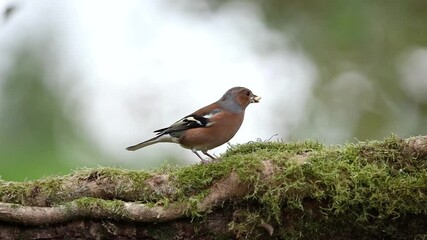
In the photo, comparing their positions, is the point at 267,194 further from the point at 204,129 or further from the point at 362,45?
the point at 362,45

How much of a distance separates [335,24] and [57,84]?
154 centimetres

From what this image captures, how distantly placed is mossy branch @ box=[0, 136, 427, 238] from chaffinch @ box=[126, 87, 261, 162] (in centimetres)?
106

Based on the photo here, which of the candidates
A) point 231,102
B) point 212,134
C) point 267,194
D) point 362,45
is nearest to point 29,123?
point 212,134

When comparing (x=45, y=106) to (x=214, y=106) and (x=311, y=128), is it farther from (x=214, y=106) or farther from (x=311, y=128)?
(x=311, y=128)

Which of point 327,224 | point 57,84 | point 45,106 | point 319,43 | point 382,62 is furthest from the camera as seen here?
point 382,62

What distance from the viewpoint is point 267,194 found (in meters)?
2.54

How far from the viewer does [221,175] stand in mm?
2650

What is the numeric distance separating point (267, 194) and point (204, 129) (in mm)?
1297

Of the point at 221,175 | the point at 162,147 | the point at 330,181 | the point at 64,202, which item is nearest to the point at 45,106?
the point at 162,147

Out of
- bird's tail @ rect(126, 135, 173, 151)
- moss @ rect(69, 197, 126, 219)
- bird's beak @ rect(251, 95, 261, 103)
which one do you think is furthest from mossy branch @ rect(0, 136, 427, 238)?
bird's beak @ rect(251, 95, 261, 103)

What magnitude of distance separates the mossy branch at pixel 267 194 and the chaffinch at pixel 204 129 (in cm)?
106

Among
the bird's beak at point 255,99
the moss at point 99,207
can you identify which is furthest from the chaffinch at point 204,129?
the moss at point 99,207

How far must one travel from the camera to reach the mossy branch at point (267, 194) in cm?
253

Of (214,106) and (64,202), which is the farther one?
(214,106)
